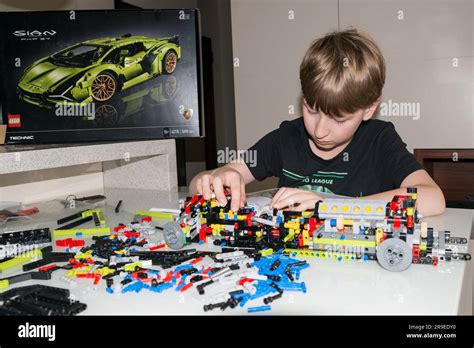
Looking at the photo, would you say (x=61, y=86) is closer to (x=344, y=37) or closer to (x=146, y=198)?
(x=146, y=198)

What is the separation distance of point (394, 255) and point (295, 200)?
0.24 m

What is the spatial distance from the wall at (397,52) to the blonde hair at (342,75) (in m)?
1.12

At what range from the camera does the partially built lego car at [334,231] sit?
67cm

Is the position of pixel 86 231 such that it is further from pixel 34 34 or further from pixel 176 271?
pixel 34 34

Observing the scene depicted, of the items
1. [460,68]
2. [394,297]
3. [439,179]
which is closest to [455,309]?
[394,297]

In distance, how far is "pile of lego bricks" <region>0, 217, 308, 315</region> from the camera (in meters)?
0.59

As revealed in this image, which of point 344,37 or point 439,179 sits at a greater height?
point 344,37

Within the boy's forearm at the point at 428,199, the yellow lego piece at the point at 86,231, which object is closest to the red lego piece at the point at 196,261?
the yellow lego piece at the point at 86,231

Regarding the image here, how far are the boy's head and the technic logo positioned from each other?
67 centimetres

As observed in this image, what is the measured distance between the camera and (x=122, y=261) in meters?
0.73

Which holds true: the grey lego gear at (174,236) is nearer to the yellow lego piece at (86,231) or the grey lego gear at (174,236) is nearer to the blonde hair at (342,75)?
the yellow lego piece at (86,231)

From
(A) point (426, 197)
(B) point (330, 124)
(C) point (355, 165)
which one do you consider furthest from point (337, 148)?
(A) point (426, 197)
